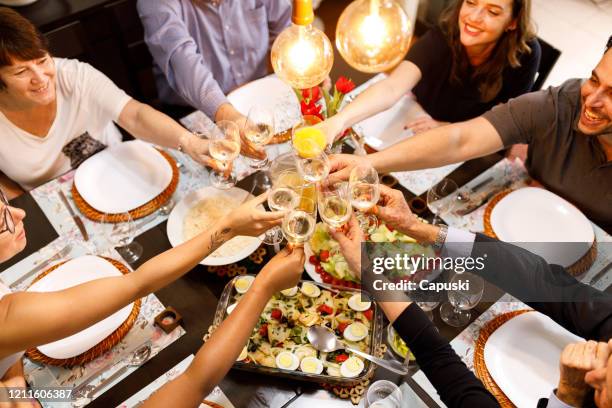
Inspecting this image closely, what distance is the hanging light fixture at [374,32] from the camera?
1481 millimetres

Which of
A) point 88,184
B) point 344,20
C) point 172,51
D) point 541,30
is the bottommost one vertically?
point 541,30

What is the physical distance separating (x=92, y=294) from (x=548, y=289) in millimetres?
1474

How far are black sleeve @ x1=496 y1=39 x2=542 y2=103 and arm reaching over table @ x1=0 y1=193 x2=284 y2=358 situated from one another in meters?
1.54

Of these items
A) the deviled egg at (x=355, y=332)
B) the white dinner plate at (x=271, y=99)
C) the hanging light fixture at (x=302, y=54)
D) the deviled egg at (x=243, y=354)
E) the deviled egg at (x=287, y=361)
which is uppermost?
the hanging light fixture at (x=302, y=54)

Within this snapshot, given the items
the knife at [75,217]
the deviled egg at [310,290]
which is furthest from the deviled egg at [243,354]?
the knife at [75,217]

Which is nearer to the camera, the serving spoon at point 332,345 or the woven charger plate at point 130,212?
the serving spoon at point 332,345

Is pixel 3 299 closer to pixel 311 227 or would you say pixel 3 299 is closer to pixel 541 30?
pixel 311 227

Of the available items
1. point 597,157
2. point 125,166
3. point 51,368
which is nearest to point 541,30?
point 597,157

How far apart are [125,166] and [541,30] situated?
4.40m

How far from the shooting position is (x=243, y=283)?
1689 millimetres

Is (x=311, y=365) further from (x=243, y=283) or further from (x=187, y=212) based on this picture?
(x=187, y=212)

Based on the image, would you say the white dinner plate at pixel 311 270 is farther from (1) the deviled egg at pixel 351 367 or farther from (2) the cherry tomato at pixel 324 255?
(1) the deviled egg at pixel 351 367

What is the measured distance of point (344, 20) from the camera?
5.03 ft

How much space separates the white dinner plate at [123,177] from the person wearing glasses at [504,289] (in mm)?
870
